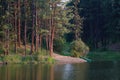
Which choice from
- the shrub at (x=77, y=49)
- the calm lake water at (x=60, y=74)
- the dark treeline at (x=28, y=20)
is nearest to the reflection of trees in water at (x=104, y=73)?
the calm lake water at (x=60, y=74)

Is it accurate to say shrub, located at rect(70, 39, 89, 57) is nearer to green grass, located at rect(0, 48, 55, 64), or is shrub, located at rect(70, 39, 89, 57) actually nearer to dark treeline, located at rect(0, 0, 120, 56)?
dark treeline, located at rect(0, 0, 120, 56)

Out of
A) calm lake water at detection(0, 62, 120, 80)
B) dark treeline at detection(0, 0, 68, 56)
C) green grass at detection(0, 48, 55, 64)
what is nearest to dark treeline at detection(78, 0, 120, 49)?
dark treeline at detection(0, 0, 68, 56)

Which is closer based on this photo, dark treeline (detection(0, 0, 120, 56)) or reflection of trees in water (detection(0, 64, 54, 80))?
reflection of trees in water (detection(0, 64, 54, 80))

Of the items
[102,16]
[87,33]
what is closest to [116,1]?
[102,16]

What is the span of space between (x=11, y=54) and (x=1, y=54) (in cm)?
159

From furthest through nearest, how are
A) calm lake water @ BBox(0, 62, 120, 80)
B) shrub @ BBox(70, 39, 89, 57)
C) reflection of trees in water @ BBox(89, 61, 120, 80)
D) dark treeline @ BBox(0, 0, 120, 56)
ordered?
1. shrub @ BBox(70, 39, 89, 57)
2. dark treeline @ BBox(0, 0, 120, 56)
3. calm lake water @ BBox(0, 62, 120, 80)
4. reflection of trees in water @ BBox(89, 61, 120, 80)

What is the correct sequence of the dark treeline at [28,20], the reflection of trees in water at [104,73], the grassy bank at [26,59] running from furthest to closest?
the dark treeline at [28,20], the grassy bank at [26,59], the reflection of trees in water at [104,73]

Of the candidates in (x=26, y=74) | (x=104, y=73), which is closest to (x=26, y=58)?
(x=26, y=74)

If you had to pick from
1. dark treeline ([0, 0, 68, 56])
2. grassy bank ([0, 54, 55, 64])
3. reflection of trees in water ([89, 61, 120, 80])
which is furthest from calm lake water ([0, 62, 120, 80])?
dark treeline ([0, 0, 68, 56])

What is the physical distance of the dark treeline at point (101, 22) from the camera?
292 feet

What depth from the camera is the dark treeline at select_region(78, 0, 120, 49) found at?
89.0 meters

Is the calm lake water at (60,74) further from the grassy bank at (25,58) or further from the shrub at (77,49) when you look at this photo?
the shrub at (77,49)

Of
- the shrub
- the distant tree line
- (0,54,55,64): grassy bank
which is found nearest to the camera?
(0,54,55,64): grassy bank

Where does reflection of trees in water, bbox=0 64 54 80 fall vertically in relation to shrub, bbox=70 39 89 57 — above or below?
above
